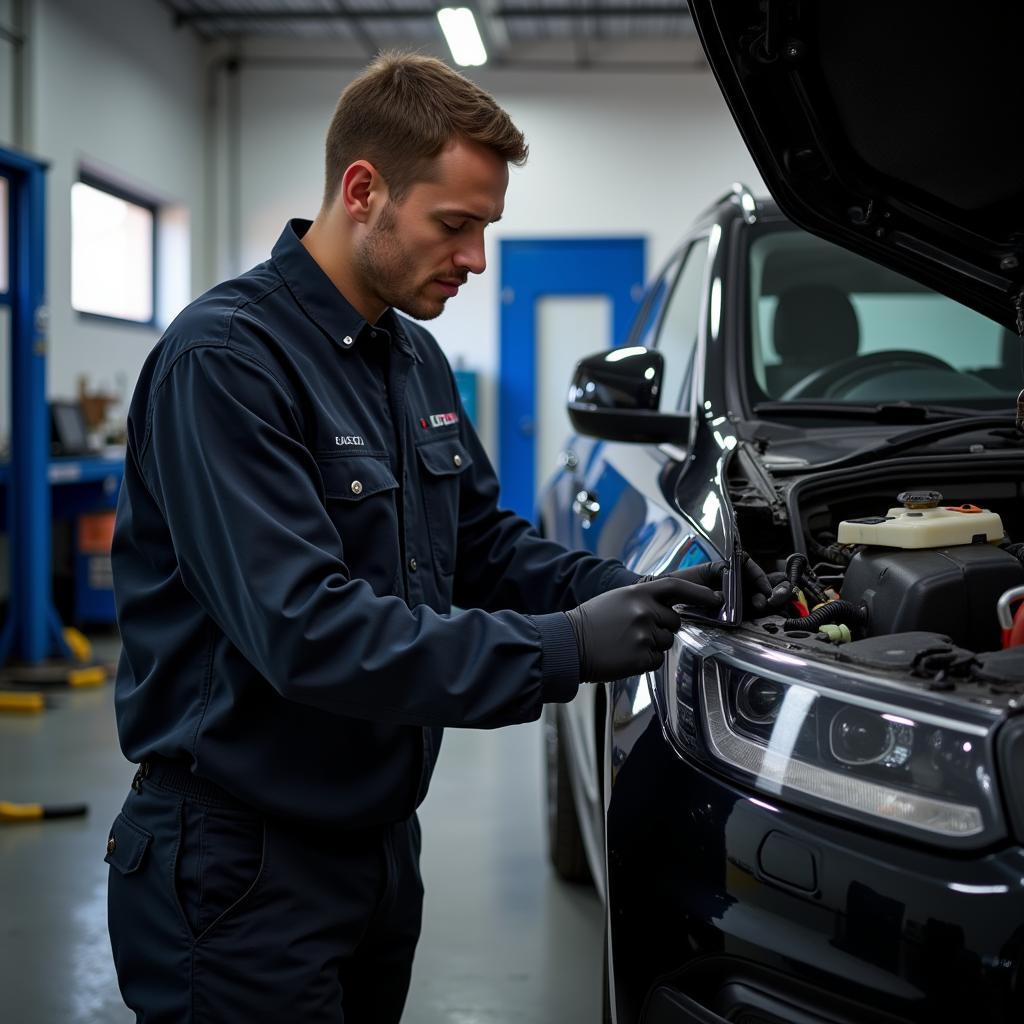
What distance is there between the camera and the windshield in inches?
90.7

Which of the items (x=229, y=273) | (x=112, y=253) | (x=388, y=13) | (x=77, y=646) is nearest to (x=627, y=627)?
(x=77, y=646)

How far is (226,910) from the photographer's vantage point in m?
1.32

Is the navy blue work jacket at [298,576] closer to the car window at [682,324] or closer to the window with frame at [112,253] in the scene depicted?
the car window at [682,324]

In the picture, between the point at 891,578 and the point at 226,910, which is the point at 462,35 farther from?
the point at 226,910

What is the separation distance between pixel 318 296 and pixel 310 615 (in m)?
0.46

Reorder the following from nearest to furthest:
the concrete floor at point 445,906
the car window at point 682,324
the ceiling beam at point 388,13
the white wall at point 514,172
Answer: the concrete floor at point 445,906 → the car window at point 682,324 → the ceiling beam at point 388,13 → the white wall at point 514,172

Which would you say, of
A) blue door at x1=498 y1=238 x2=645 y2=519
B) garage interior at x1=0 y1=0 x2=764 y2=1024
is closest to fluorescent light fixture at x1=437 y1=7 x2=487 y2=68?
garage interior at x1=0 y1=0 x2=764 y2=1024

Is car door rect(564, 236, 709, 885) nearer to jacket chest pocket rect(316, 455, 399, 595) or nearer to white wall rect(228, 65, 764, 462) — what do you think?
jacket chest pocket rect(316, 455, 399, 595)

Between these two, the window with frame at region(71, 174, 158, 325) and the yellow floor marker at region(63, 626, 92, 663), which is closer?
the yellow floor marker at region(63, 626, 92, 663)

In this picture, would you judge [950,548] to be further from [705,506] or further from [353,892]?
[353,892]

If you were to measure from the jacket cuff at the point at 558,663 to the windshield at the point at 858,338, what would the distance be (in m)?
1.05

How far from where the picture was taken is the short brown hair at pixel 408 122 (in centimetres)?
139

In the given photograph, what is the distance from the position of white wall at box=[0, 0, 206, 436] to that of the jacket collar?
5.74m

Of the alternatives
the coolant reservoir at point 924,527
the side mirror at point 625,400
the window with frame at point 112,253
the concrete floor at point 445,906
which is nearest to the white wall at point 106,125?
the window with frame at point 112,253
